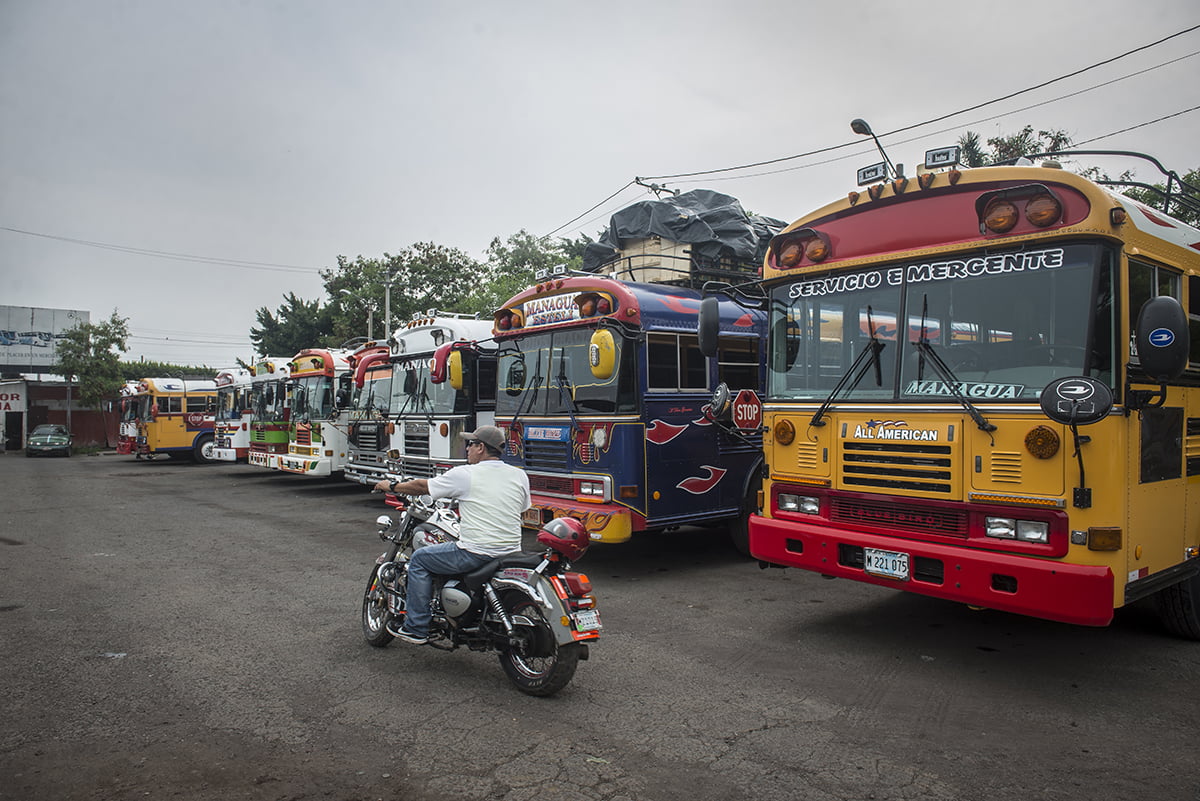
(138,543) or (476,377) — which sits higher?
(476,377)

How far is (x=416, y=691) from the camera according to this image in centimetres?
490

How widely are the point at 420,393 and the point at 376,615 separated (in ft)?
24.8

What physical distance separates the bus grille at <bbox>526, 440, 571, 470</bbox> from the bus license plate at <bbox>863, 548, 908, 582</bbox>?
3803 mm

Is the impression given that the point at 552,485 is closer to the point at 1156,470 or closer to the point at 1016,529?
the point at 1016,529

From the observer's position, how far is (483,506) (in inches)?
197

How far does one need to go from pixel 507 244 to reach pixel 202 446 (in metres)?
21.3

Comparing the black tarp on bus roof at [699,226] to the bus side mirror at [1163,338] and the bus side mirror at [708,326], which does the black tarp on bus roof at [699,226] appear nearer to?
the bus side mirror at [708,326]

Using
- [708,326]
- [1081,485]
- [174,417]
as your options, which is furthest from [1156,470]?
[174,417]

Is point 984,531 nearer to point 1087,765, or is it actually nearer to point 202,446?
point 1087,765

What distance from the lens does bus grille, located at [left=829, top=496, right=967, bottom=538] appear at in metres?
5.07

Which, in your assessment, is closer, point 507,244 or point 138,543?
point 138,543

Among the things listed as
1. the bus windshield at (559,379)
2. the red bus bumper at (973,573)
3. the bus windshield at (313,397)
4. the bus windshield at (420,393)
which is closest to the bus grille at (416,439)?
the bus windshield at (420,393)

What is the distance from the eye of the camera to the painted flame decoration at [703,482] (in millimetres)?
8430

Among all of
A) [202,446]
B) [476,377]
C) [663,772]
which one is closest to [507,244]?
[202,446]
